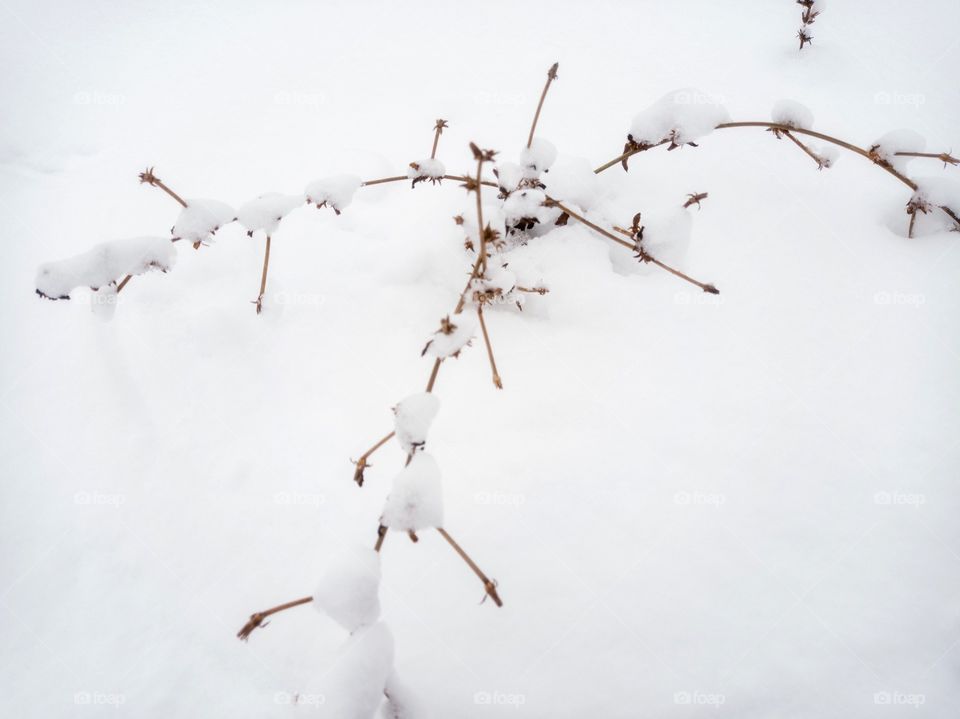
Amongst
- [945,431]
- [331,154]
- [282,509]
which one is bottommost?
[282,509]

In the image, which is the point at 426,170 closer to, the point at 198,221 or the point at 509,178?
the point at 509,178

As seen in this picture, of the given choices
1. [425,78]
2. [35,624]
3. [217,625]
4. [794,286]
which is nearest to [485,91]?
[425,78]

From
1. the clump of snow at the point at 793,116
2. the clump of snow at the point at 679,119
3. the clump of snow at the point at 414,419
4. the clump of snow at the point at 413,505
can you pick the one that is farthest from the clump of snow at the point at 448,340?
the clump of snow at the point at 793,116

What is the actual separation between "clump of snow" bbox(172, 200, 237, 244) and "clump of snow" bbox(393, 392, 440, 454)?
660 millimetres

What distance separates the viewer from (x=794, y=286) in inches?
50.7

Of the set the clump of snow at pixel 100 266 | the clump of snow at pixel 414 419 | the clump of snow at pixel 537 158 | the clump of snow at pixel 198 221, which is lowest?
the clump of snow at pixel 414 419

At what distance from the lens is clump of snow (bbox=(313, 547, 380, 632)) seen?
2.34 feet

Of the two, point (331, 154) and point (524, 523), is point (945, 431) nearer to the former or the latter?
point (524, 523)

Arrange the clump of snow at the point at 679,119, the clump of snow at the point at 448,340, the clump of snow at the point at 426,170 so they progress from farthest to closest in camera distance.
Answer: the clump of snow at the point at 426,170, the clump of snow at the point at 679,119, the clump of snow at the point at 448,340

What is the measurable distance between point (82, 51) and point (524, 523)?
2.39 meters

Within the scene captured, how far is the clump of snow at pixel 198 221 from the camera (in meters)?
1.14

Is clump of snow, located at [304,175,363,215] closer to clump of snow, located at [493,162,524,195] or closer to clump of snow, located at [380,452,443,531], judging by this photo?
clump of snow, located at [493,162,524,195]

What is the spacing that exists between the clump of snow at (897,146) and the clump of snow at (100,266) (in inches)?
62.1

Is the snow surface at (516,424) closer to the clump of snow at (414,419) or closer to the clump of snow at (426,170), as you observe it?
the clump of snow at (426,170)
